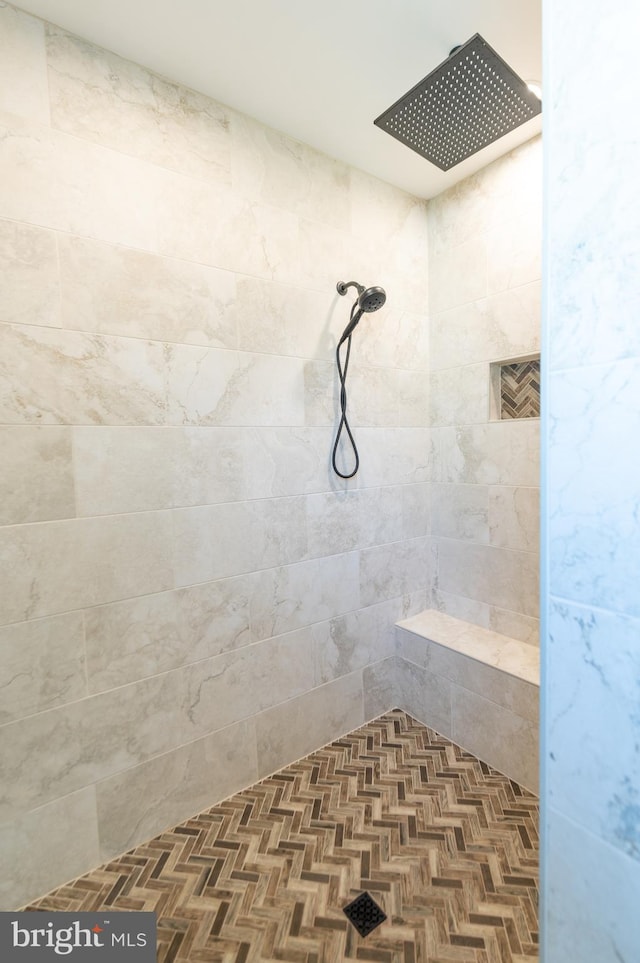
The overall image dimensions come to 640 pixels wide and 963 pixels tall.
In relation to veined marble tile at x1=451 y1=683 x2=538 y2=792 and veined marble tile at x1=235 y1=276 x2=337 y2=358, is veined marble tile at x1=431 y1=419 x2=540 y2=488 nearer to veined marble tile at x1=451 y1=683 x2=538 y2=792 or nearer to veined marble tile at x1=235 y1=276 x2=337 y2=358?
veined marble tile at x1=235 y1=276 x2=337 y2=358

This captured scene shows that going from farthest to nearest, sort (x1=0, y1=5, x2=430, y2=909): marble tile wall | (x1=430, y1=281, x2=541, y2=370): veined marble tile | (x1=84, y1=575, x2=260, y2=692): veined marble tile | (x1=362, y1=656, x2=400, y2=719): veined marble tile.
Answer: (x1=362, y1=656, x2=400, y2=719): veined marble tile, (x1=430, y1=281, x2=541, y2=370): veined marble tile, (x1=84, y1=575, x2=260, y2=692): veined marble tile, (x1=0, y1=5, x2=430, y2=909): marble tile wall

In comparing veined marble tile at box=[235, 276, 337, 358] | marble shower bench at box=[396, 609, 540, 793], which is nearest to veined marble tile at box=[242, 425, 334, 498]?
veined marble tile at box=[235, 276, 337, 358]

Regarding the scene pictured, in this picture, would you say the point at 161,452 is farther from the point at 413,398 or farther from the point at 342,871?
the point at 342,871

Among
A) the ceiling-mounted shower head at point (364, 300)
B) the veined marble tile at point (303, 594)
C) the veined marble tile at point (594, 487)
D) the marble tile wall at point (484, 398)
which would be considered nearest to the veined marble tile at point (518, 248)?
the marble tile wall at point (484, 398)

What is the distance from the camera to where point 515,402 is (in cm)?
201

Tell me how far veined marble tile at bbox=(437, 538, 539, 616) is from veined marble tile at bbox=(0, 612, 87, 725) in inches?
67.0

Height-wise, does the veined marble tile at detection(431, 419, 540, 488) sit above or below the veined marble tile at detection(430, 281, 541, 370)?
below

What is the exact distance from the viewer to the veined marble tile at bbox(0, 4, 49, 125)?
118 cm

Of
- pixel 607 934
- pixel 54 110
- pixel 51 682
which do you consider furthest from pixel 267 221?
pixel 607 934

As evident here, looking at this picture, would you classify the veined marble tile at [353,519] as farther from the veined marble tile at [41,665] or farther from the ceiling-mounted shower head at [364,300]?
the veined marble tile at [41,665]

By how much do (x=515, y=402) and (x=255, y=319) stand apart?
125 centimetres

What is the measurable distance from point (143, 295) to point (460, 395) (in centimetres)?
150

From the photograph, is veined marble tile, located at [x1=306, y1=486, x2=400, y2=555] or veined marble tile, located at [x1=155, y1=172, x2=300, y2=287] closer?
veined marble tile, located at [x1=155, y1=172, x2=300, y2=287]

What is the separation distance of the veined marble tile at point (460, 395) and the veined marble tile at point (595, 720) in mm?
1562
